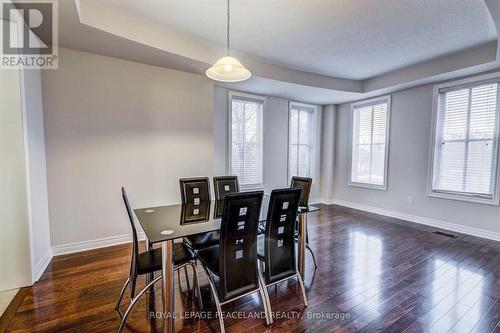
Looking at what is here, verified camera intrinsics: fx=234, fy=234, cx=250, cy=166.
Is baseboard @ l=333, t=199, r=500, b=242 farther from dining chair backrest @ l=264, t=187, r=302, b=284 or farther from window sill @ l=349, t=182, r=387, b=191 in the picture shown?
dining chair backrest @ l=264, t=187, r=302, b=284

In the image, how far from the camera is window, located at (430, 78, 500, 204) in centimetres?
356

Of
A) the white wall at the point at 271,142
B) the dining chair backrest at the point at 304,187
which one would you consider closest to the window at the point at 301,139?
the white wall at the point at 271,142

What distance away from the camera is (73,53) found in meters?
2.86

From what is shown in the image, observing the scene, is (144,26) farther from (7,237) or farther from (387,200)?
(387,200)

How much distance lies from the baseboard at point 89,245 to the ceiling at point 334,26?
9.28ft

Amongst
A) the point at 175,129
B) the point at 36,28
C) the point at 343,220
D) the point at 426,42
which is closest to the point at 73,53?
the point at 36,28

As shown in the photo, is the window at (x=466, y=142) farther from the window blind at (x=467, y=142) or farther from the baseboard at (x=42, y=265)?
the baseboard at (x=42, y=265)

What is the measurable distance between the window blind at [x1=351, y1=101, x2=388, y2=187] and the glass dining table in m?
3.50

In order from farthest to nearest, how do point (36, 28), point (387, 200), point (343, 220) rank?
point (387, 200)
point (343, 220)
point (36, 28)

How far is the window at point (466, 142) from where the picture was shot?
11.7 feet

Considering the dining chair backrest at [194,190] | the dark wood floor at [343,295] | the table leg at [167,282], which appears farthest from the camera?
the dining chair backrest at [194,190]

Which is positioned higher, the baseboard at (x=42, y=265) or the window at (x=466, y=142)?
the window at (x=466, y=142)

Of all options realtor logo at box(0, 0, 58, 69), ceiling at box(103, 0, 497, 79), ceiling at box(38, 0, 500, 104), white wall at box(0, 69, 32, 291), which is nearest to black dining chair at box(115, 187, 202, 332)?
white wall at box(0, 69, 32, 291)

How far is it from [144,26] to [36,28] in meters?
1.03
